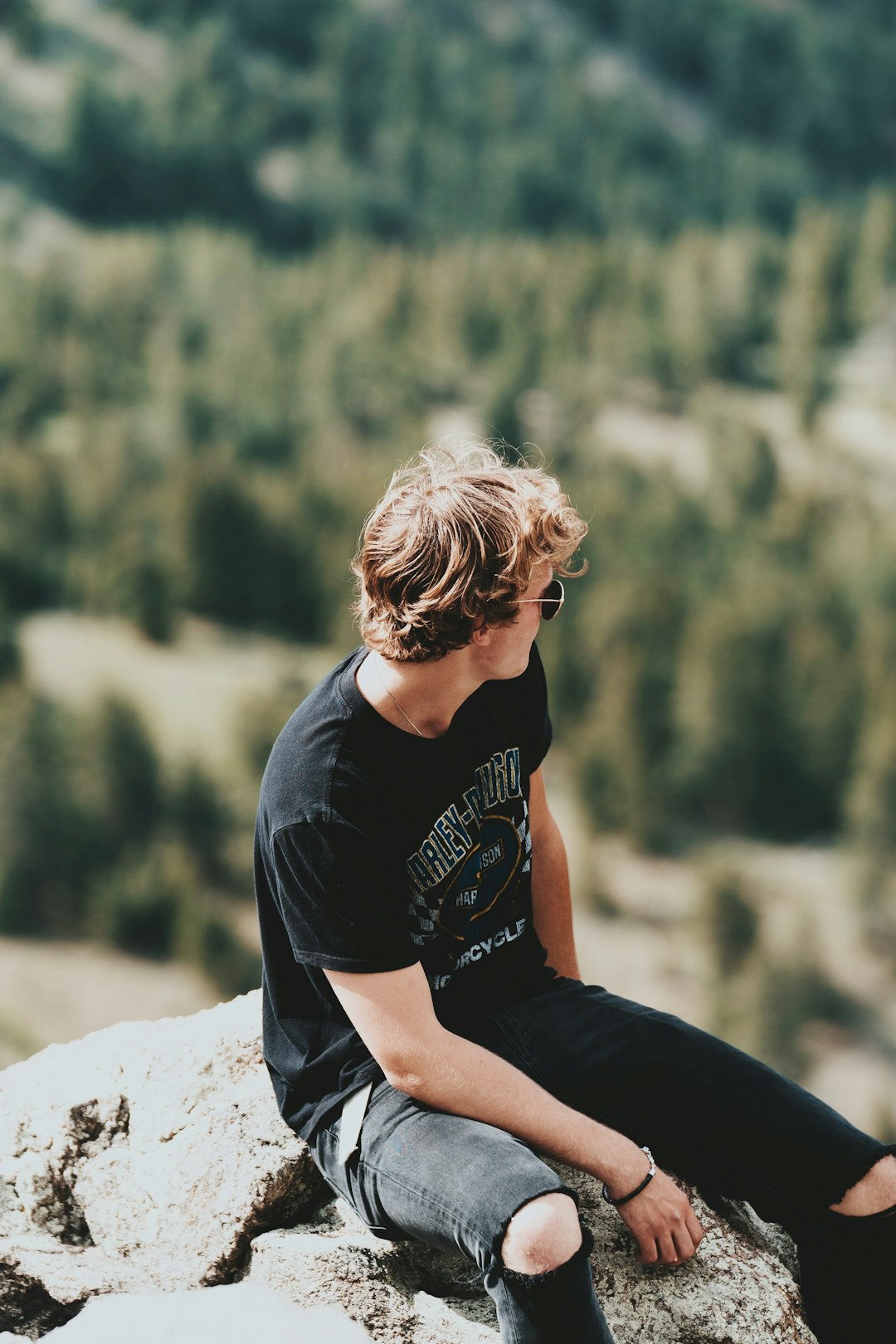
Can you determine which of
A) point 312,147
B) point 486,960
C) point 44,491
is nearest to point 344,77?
point 312,147

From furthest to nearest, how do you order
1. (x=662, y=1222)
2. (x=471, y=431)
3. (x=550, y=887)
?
(x=471, y=431)
(x=550, y=887)
(x=662, y=1222)

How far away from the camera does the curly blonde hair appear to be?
107 inches

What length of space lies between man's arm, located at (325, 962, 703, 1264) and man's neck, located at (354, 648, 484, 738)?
0.50 m

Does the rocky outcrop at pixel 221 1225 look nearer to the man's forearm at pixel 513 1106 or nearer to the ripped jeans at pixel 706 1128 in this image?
the ripped jeans at pixel 706 1128

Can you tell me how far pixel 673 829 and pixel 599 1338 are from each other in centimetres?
4506

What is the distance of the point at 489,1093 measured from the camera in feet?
9.27

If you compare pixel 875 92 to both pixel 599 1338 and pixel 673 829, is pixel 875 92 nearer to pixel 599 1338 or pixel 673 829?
pixel 673 829

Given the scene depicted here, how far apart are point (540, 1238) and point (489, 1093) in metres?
0.34

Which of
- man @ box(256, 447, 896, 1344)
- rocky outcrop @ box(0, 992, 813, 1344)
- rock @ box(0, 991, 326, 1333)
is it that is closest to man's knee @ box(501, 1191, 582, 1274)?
man @ box(256, 447, 896, 1344)

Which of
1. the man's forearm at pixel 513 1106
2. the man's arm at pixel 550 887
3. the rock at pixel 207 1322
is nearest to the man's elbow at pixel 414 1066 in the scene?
the man's forearm at pixel 513 1106

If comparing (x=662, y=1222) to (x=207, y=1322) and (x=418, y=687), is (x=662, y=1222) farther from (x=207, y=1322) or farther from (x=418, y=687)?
(x=418, y=687)

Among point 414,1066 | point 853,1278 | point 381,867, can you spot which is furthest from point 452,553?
point 853,1278

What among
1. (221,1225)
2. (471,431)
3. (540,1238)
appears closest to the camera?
(540,1238)

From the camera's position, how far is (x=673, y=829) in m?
46.9
